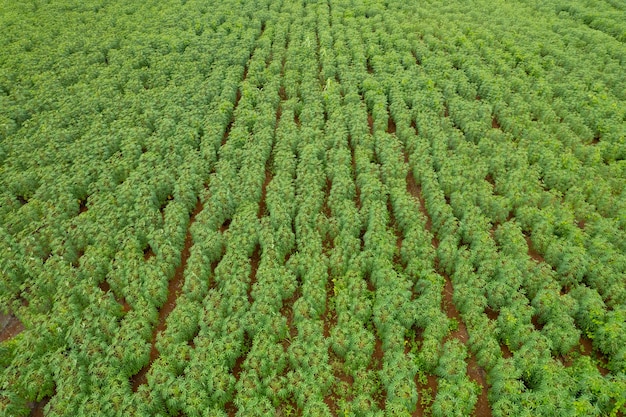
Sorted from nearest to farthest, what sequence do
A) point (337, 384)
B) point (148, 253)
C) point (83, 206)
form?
1. point (337, 384)
2. point (148, 253)
3. point (83, 206)

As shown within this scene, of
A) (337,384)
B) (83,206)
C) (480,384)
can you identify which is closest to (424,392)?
(480,384)

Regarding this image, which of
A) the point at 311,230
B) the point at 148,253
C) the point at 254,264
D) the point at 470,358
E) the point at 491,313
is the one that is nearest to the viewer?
the point at 470,358

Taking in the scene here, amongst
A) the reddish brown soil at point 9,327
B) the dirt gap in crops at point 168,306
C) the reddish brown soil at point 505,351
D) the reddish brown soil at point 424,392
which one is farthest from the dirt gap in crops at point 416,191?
the reddish brown soil at point 9,327

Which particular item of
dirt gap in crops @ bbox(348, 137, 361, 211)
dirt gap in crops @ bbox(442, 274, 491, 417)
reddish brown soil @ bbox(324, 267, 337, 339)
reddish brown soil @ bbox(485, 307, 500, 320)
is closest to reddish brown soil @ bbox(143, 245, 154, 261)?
reddish brown soil @ bbox(324, 267, 337, 339)

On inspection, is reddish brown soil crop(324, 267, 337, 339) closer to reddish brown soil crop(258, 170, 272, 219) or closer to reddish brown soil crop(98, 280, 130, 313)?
reddish brown soil crop(258, 170, 272, 219)

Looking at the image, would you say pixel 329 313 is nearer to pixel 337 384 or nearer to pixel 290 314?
pixel 290 314

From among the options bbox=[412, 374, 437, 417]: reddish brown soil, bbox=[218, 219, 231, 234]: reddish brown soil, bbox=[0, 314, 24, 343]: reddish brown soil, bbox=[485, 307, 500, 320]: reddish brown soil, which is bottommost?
bbox=[0, 314, 24, 343]: reddish brown soil

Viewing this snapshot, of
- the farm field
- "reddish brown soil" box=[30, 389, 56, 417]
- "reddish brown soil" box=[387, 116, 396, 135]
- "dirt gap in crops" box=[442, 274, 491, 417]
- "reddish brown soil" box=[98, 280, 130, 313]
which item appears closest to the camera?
the farm field
